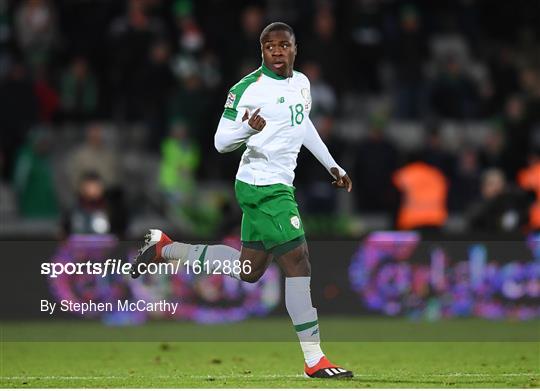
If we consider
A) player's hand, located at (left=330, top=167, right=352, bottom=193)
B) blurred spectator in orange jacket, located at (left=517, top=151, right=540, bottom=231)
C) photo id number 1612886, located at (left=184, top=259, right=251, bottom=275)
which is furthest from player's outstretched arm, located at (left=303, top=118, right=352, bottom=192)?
blurred spectator in orange jacket, located at (left=517, top=151, right=540, bottom=231)

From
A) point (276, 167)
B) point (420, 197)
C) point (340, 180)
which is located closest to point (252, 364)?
point (340, 180)

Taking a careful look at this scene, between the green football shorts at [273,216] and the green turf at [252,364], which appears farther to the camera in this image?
the green turf at [252,364]

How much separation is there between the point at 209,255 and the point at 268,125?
46.7 inches

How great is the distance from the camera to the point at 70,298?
1533cm

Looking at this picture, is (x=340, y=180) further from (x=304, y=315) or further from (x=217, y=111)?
(x=217, y=111)

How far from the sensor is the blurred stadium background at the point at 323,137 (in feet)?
57.6

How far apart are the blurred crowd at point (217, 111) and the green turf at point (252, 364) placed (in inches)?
172

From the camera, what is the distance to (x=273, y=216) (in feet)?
35.9

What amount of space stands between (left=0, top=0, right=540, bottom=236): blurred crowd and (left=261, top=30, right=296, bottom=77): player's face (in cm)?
786

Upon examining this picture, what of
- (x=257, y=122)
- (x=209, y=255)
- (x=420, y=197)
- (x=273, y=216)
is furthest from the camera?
(x=420, y=197)

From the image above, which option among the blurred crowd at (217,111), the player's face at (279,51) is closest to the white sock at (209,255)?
the player's face at (279,51)

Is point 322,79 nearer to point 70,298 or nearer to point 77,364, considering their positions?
point 70,298

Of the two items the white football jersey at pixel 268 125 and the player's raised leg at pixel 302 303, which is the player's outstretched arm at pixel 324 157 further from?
the player's raised leg at pixel 302 303

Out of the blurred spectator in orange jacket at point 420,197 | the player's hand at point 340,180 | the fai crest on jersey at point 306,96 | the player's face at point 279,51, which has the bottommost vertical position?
the blurred spectator in orange jacket at point 420,197
